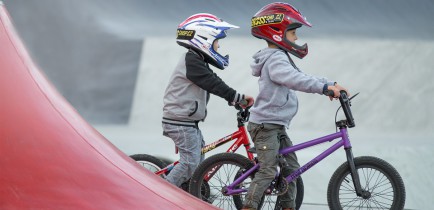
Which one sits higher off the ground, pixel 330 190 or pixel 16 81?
pixel 330 190

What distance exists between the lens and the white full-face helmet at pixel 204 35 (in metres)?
6.29

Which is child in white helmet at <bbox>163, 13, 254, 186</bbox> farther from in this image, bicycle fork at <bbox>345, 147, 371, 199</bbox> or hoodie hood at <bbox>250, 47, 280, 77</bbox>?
bicycle fork at <bbox>345, 147, 371, 199</bbox>

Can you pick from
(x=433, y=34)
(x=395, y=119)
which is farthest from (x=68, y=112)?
(x=433, y=34)

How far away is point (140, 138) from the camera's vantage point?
361 inches

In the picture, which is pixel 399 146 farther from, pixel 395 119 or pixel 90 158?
pixel 90 158

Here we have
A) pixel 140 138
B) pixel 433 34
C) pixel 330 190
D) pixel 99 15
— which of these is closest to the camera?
pixel 330 190

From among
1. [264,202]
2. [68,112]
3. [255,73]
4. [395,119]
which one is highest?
[395,119]

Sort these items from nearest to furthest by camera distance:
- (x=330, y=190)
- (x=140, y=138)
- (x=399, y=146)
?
→ (x=330, y=190), (x=399, y=146), (x=140, y=138)

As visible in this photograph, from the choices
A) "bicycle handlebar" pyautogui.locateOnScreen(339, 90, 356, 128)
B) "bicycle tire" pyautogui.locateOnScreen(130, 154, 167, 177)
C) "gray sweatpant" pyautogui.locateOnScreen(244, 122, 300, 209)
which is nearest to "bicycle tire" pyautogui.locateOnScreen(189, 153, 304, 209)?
"gray sweatpant" pyautogui.locateOnScreen(244, 122, 300, 209)

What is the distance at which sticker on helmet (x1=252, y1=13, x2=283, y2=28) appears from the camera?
589 centimetres

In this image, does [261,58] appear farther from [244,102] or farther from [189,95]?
[189,95]

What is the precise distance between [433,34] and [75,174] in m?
7.20

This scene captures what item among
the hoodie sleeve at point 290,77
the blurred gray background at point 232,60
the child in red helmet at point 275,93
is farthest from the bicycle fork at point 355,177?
the blurred gray background at point 232,60

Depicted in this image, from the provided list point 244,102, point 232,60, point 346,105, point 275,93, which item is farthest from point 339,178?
point 232,60
